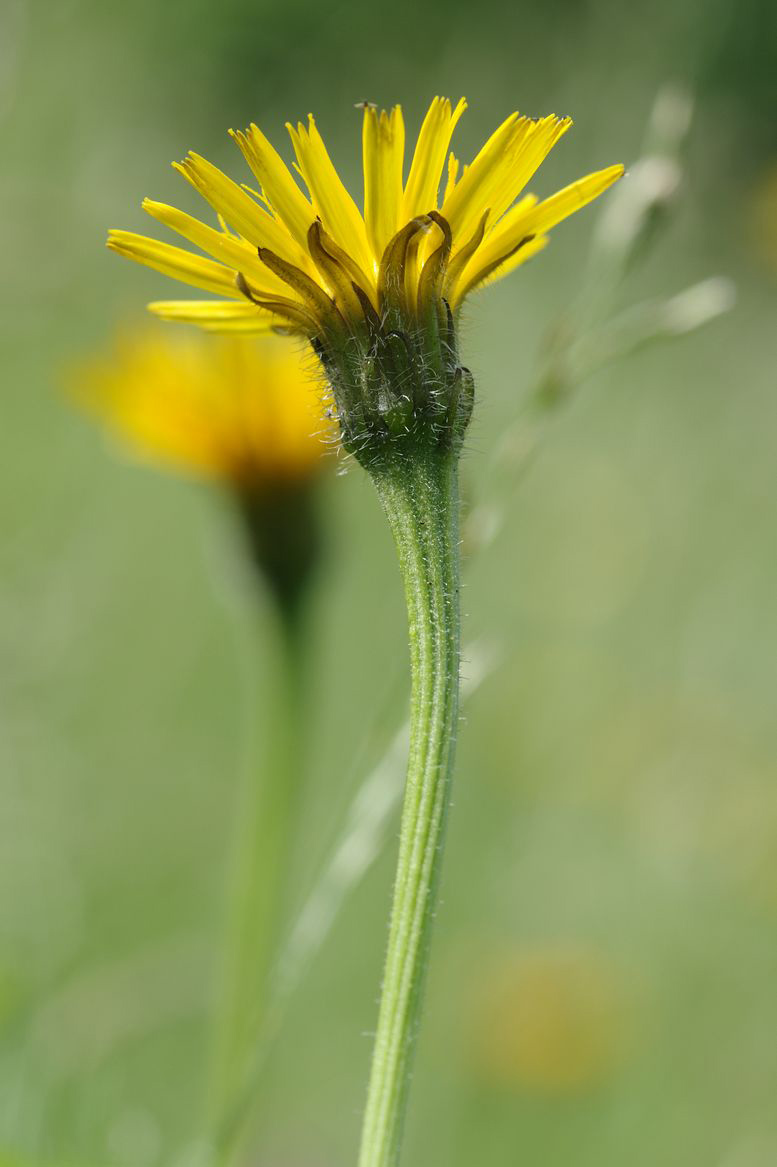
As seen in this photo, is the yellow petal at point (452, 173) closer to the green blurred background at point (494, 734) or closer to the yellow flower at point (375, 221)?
the yellow flower at point (375, 221)

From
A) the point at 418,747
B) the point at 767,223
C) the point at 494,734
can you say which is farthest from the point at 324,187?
the point at 767,223

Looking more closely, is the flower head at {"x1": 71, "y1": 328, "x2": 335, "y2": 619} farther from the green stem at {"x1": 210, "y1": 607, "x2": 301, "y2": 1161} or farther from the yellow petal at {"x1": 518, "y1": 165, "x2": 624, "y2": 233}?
the yellow petal at {"x1": 518, "y1": 165, "x2": 624, "y2": 233}

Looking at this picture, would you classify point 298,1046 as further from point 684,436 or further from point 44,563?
point 684,436

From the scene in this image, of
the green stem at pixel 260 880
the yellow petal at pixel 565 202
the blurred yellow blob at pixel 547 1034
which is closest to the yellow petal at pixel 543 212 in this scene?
the yellow petal at pixel 565 202

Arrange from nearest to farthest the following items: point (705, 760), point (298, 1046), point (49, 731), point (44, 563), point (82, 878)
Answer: point (298, 1046)
point (705, 760)
point (82, 878)
point (49, 731)
point (44, 563)

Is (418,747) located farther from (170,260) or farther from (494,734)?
(494,734)

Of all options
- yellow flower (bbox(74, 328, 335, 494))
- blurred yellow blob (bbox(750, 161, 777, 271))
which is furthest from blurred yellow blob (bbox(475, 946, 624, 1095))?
blurred yellow blob (bbox(750, 161, 777, 271))

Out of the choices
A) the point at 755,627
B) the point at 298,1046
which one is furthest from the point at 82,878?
the point at 755,627
